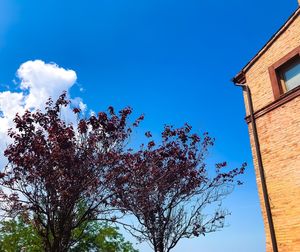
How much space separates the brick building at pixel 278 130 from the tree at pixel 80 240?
1836 centimetres

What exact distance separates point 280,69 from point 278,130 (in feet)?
8.18

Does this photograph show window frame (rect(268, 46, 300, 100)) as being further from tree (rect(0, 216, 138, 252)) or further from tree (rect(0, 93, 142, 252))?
tree (rect(0, 216, 138, 252))

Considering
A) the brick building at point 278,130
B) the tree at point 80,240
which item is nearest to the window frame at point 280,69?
the brick building at point 278,130

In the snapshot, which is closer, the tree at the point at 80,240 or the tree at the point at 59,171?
the tree at the point at 59,171

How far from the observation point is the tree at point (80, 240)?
90.4 ft

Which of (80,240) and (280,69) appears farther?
(80,240)

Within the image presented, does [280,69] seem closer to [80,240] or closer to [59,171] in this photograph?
[59,171]

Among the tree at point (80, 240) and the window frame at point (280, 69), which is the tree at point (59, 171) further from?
the tree at point (80, 240)

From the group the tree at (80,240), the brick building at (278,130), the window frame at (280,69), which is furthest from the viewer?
the tree at (80,240)

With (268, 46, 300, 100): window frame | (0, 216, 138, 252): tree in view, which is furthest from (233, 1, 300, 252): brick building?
(0, 216, 138, 252): tree

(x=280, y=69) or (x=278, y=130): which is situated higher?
(x=280, y=69)

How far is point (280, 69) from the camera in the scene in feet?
43.7

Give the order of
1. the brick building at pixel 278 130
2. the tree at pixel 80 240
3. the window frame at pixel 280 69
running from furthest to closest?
the tree at pixel 80 240 → the window frame at pixel 280 69 → the brick building at pixel 278 130

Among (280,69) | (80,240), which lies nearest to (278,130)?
(280,69)
